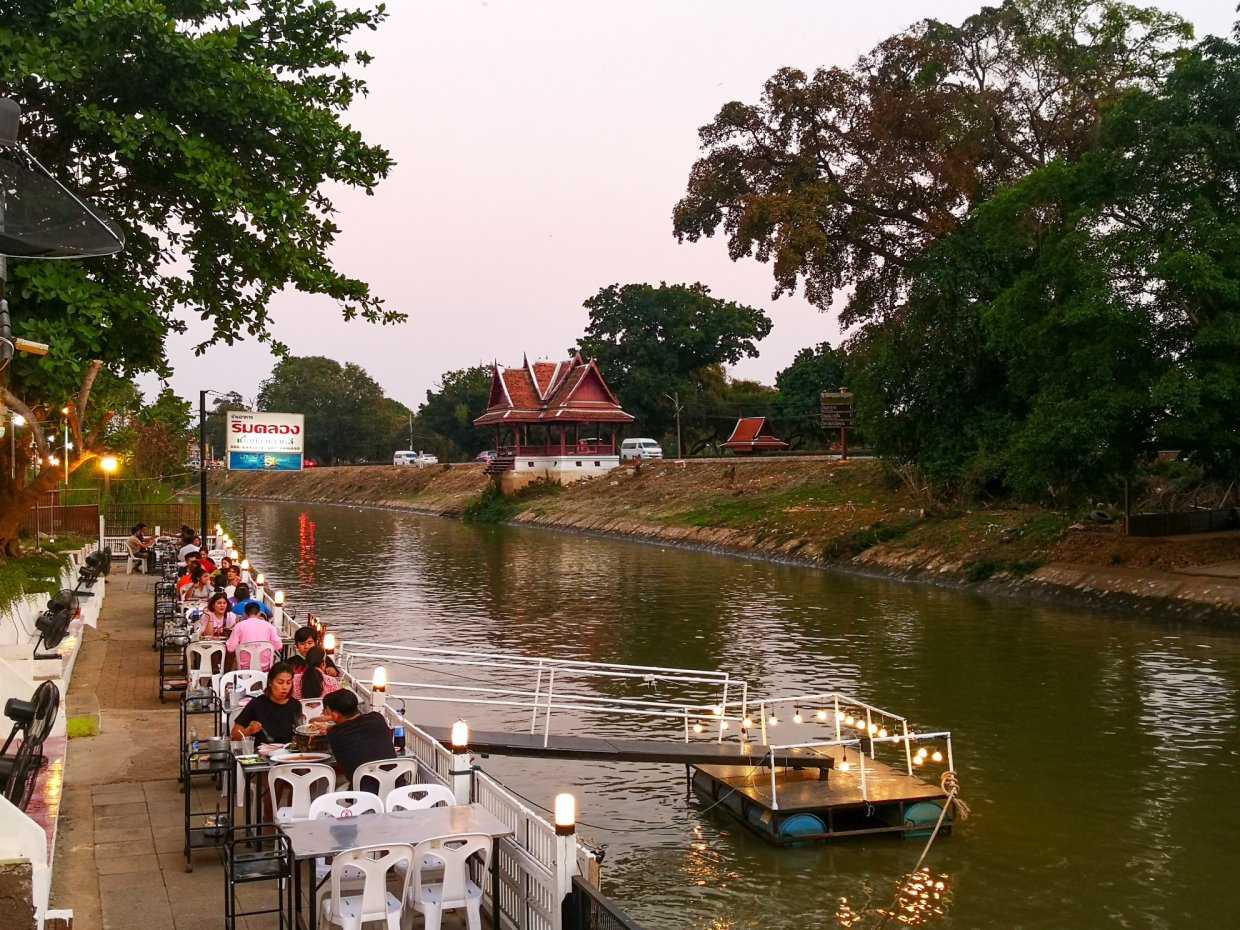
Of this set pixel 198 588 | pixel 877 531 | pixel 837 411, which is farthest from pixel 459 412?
pixel 198 588

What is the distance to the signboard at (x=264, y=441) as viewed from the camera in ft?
93.1

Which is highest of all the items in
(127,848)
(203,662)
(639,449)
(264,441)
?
(639,449)

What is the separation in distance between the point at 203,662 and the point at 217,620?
1.71 metres

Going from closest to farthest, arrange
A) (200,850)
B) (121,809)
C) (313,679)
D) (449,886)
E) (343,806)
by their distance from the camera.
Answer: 1. (449,886)
2. (343,806)
3. (200,850)
4. (121,809)
5. (313,679)

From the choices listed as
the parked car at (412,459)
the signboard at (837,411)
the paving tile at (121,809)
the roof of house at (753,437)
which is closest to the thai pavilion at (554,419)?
the roof of house at (753,437)

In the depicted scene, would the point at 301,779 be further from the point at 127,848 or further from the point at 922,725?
the point at 922,725

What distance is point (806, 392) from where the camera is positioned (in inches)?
3450

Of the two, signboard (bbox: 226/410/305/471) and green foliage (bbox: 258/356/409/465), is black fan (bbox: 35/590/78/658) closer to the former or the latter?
signboard (bbox: 226/410/305/471)

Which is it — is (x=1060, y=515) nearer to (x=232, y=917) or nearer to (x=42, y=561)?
(x=42, y=561)

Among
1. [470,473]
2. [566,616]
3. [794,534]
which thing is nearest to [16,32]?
[566,616]

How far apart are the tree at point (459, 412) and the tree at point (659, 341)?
2103 centimetres

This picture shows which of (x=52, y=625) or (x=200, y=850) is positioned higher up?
(x=52, y=625)

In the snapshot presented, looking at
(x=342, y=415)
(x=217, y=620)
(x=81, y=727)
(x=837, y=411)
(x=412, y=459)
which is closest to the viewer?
(x=81, y=727)

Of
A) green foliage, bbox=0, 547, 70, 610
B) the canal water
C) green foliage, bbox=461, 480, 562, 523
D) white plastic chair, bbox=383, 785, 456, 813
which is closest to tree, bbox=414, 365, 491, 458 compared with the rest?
green foliage, bbox=461, 480, 562, 523
